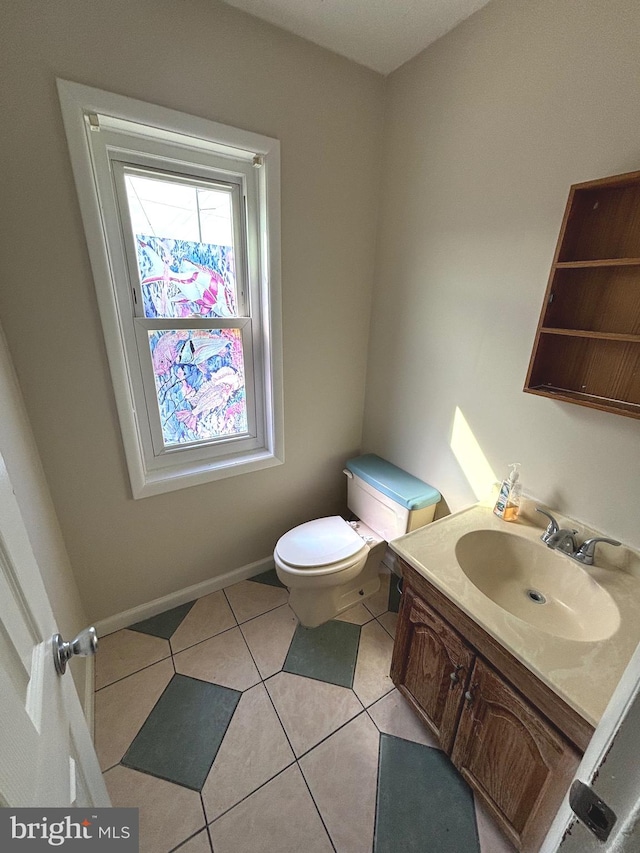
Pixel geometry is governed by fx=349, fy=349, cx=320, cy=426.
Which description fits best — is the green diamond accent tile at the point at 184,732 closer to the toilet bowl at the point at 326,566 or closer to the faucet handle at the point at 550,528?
the toilet bowl at the point at 326,566

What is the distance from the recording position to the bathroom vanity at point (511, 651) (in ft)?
2.63

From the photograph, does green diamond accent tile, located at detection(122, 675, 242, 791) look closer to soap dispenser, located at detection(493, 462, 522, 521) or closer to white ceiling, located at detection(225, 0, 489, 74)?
soap dispenser, located at detection(493, 462, 522, 521)

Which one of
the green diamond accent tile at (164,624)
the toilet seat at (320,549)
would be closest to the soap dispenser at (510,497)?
the toilet seat at (320,549)

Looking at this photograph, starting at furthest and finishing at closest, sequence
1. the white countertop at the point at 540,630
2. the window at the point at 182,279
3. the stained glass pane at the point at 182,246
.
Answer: the stained glass pane at the point at 182,246
the window at the point at 182,279
the white countertop at the point at 540,630

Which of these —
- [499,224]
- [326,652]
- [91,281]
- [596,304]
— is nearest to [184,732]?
[326,652]

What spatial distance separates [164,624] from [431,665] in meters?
1.25

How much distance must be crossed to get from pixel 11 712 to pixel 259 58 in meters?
1.89

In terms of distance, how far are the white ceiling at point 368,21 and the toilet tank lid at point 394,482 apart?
5.80 ft

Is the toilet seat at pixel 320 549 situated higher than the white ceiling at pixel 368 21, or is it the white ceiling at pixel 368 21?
the white ceiling at pixel 368 21

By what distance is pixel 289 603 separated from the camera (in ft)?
5.89

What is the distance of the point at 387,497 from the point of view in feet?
5.53

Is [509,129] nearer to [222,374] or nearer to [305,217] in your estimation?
[305,217]

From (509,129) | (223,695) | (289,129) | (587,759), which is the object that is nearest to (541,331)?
(509,129)

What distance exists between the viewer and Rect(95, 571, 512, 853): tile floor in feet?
3.43
